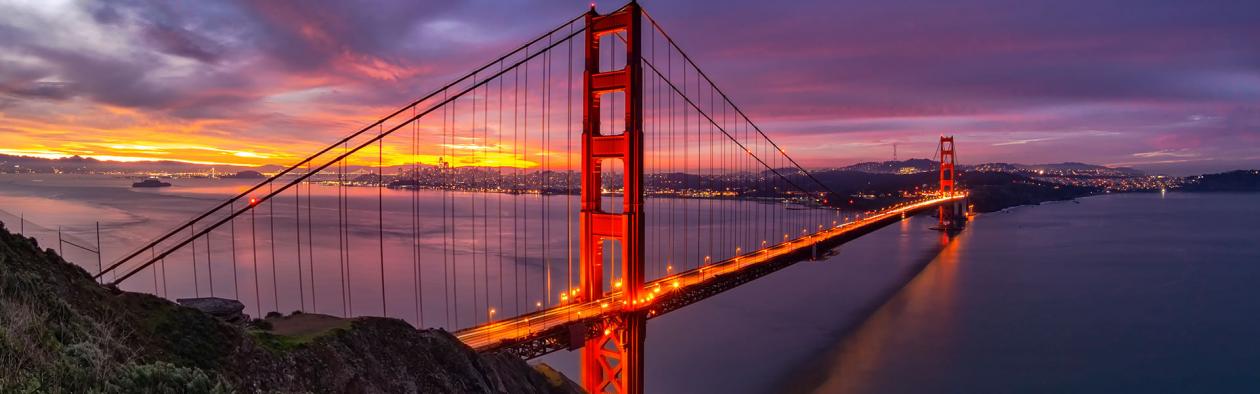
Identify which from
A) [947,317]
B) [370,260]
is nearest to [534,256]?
[370,260]

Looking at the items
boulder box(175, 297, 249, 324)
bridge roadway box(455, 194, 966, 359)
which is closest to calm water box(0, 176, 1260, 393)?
bridge roadway box(455, 194, 966, 359)

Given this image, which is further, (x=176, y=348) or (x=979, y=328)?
(x=979, y=328)

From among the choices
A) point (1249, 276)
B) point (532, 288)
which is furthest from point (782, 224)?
point (532, 288)

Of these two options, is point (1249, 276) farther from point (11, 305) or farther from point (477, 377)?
point (11, 305)

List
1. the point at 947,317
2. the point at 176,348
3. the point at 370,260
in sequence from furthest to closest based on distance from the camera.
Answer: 1. the point at 370,260
2. the point at 947,317
3. the point at 176,348

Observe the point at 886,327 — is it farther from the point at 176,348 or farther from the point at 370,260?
the point at 370,260

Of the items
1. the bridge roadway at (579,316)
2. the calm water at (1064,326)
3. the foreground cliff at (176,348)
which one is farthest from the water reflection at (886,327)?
the foreground cliff at (176,348)

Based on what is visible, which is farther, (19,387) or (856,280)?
(856,280)
